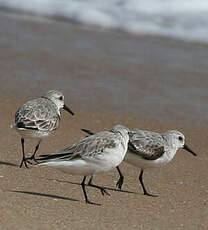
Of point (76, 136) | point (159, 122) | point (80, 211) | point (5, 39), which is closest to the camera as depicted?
point (80, 211)

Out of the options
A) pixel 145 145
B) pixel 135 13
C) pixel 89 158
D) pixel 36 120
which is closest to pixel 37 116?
pixel 36 120

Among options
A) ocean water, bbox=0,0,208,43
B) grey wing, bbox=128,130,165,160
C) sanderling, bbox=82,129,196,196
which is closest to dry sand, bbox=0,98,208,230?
sanderling, bbox=82,129,196,196

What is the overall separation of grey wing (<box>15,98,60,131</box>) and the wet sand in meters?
0.45

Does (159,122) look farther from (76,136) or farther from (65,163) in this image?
(65,163)

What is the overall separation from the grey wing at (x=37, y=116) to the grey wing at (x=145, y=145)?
1000 mm

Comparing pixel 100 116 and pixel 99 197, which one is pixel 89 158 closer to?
pixel 99 197

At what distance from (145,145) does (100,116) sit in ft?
10.00

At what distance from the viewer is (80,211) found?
6344 mm

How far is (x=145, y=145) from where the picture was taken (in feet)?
23.6

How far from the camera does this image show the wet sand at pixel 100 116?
6.35 metres

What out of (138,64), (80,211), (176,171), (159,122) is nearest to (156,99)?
(159,122)

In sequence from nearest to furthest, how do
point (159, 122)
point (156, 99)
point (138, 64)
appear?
point (159, 122) → point (156, 99) → point (138, 64)

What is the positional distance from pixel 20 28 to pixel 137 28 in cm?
256

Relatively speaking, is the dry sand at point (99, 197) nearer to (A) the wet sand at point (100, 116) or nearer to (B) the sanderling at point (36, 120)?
(A) the wet sand at point (100, 116)
